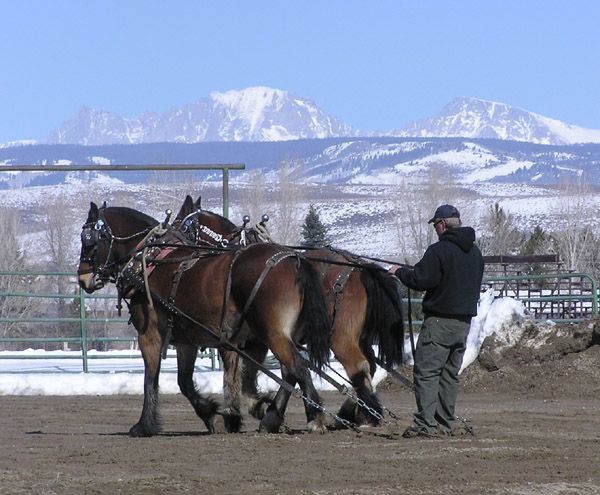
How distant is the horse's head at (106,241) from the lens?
45.5ft

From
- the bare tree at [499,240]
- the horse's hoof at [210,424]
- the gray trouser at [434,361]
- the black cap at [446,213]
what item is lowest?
→ the bare tree at [499,240]

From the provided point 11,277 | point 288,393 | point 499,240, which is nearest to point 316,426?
point 288,393

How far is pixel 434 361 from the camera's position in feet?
38.9

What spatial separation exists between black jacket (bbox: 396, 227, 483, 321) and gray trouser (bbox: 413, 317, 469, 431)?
109mm

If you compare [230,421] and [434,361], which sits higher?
[434,361]

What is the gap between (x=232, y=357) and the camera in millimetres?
13492

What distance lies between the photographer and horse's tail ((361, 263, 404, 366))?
42.3ft

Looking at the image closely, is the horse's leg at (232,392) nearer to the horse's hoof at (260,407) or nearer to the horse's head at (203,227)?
Result: the horse's hoof at (260,407)

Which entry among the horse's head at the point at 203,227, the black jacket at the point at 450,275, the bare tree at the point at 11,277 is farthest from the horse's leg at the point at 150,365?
the bare tree at the point at 11,277

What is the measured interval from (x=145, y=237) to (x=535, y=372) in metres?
7.03

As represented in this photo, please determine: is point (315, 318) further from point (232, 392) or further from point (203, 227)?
point (203, 227)

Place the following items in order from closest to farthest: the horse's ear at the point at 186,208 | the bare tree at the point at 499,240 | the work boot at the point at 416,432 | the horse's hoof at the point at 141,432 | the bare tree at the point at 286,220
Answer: the work boot at the point at 416,432
the horse's hoof at the point at 141,432
the horse's ear at the point at 186,208
the bare tree at the point at 286,220
the bare tree at the point at 499,240

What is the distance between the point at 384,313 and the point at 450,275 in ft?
4.36

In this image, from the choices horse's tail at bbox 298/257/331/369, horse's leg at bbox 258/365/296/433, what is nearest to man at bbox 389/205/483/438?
horse's tail at bbox 298/257/331/369
